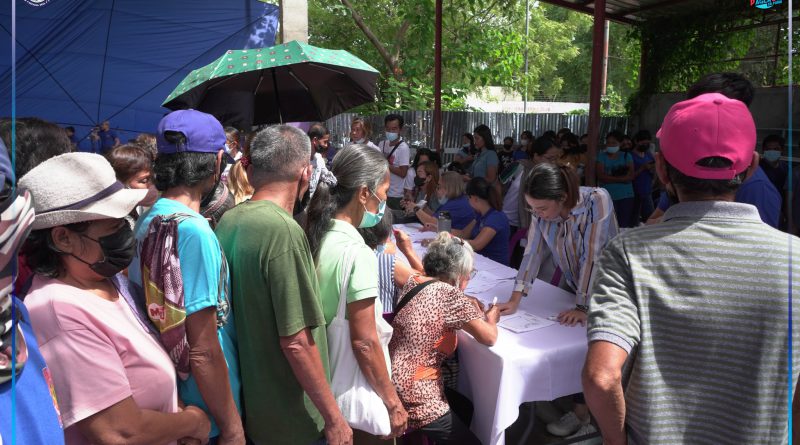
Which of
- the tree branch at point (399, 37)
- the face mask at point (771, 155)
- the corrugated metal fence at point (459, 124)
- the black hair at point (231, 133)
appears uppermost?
the tree branch at point (399, 37)

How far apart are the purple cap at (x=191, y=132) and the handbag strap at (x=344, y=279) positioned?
56cm

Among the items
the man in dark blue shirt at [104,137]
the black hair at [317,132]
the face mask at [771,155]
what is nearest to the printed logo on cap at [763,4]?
the face mask at [771,155]

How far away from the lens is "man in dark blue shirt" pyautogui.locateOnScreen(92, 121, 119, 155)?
402 inches

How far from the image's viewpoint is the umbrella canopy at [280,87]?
11.7 feet

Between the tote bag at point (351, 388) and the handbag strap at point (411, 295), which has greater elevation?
the handbag strap at point (411, 295)

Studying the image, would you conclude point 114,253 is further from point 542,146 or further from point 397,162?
point 397,162

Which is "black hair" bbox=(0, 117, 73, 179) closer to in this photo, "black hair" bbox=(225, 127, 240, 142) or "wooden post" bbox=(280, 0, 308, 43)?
"black hair" bbox=(225, 127, 240, 142)

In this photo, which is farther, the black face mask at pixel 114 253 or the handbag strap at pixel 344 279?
the handbag strap at pixel 344 279

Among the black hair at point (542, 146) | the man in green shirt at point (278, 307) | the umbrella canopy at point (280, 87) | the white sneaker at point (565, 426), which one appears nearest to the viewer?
the man in green shirt at point (278, 307)

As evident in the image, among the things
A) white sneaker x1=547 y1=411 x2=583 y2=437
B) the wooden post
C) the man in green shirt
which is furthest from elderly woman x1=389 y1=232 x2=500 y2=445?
the wooden post

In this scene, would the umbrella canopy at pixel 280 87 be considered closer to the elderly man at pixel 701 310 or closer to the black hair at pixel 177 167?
the black hair at pixel 177 167

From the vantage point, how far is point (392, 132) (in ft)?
21.8

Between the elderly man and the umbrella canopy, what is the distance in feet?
8.91

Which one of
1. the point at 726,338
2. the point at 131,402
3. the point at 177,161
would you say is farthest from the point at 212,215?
the point at 726,338
